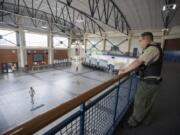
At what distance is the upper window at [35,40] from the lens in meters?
15.0

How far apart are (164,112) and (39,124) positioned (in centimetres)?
272

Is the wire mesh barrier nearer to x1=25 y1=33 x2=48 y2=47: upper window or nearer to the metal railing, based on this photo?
the metal railing

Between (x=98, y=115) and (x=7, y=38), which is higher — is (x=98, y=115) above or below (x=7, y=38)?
below

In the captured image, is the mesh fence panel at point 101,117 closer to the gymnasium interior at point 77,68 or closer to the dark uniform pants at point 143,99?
the gymnasium interior at point 77,68

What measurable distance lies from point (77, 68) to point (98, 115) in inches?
629

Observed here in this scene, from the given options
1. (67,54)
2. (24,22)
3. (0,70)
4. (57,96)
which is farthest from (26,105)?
(67,54)

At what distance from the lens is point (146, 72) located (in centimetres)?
188

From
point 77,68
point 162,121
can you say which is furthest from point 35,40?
point 162,121

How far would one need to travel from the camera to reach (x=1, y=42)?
12.9 meters

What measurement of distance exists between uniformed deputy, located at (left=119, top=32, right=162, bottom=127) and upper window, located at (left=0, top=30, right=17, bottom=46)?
15.6 m

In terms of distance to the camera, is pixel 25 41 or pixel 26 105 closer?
pixel 26 105

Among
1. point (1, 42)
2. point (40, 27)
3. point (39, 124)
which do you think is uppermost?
point (40, 27)

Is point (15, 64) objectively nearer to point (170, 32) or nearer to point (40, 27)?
point (40, 27)

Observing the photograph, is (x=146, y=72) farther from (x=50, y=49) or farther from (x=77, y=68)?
(x=50, y=49)
